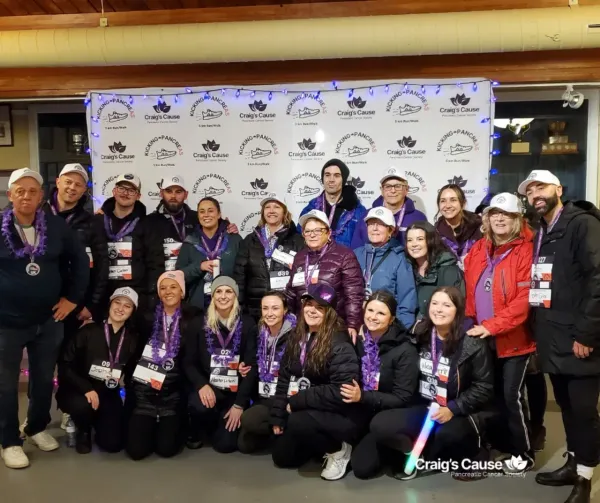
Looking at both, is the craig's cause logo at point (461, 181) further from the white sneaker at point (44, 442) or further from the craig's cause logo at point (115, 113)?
the white sneaker at point (44, 442)

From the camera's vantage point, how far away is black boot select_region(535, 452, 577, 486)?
2879 mm

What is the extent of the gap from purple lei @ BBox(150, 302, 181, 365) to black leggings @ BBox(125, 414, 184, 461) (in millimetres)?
350

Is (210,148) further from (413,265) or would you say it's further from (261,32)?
(413,265)

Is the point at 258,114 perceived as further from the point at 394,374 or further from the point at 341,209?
the point at 394,374

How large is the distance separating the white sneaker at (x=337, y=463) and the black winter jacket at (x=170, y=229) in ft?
5.86

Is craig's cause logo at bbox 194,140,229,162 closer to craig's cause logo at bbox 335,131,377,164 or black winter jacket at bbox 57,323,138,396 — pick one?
craig's cause logo at bbox 335,131,377,164

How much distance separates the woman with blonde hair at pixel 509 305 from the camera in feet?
9.64

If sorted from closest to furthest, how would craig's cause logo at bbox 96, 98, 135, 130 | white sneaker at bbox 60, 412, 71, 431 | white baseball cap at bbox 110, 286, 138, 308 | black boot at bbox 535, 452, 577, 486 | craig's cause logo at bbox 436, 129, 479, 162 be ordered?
1. black boot at bbox 535, 452, 577, 486
2. white baseball cap at bbox 110, 286, 138, 308
3. white sneaker at bbox 60, 412, 71, 431
4. craig's cause logo at bbox 436, 129, 479, 162
5. craig's cause logo at bbox 96, 98, 135, 130

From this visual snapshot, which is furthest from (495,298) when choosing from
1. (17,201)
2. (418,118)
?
(17,201)

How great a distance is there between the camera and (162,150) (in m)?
4.79

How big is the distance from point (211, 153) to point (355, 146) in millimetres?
1210

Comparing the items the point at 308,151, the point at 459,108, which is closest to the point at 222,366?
the point at 308,151

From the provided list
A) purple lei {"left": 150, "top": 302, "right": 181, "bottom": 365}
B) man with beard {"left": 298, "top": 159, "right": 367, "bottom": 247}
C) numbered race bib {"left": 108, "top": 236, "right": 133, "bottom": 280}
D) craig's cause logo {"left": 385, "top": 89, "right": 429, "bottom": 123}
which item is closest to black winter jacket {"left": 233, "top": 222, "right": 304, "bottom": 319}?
man with beard {"left": 298, "top": 159, "right": 367, "bottom": 247}

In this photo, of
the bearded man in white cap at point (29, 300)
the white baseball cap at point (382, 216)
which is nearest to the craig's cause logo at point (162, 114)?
the bearded man in white cap at point (29, 300)
